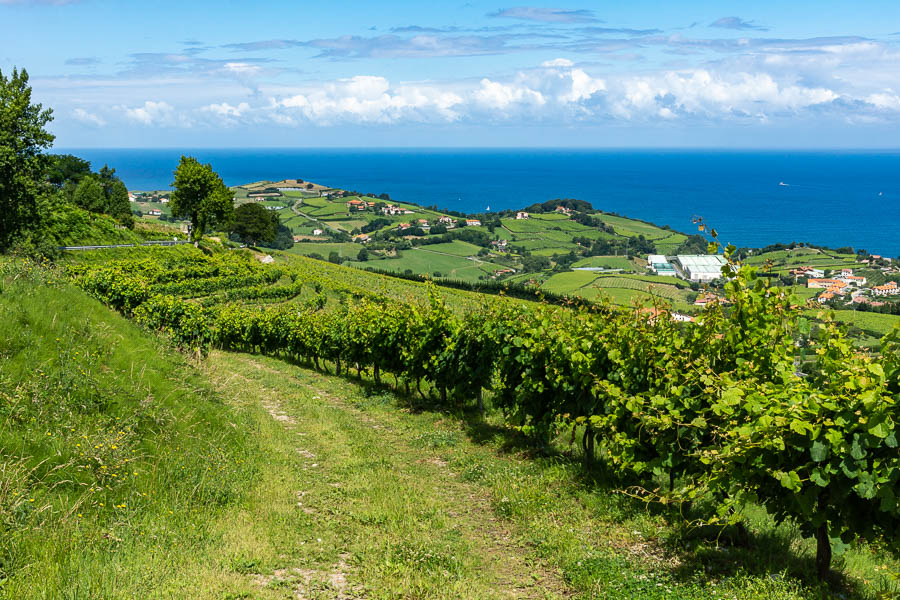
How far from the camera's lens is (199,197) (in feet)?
209

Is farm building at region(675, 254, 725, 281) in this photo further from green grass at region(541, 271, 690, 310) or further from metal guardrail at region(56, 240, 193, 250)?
metal guardrail at region(56, 240, 193, 250)

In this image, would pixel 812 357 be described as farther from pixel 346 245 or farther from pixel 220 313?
pixel 346 245

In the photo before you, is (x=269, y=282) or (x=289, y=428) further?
(x=269, y=282)

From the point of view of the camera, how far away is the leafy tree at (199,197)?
203ft

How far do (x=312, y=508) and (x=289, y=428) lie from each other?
5.19m

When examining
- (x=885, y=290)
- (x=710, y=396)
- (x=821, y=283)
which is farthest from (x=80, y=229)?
(x=885, y=290)

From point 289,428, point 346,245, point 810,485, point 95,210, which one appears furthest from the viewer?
point 346,245

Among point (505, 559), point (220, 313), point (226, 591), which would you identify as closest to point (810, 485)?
point (505, 559)

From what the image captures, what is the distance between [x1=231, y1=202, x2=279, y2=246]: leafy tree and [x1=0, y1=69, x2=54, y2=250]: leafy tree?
157ft

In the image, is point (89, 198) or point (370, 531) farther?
point (89, 198)

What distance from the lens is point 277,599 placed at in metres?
5.50

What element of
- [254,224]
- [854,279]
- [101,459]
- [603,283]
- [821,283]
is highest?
[254,224]

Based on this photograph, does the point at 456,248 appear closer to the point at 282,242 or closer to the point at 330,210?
the point at 282,242

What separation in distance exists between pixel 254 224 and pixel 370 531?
85217 millimetres
